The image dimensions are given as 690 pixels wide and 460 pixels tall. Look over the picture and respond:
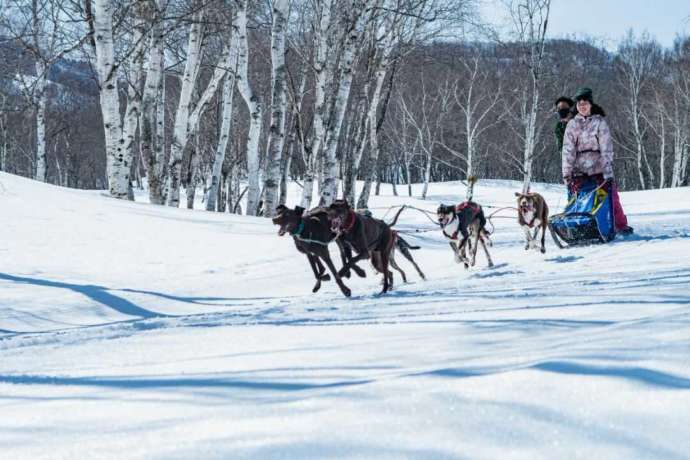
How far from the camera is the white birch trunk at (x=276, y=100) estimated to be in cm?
1157

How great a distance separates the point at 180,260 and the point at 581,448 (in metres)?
7.66

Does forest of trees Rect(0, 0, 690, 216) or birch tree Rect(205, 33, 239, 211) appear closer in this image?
forest of trees Rect(0, 0, 690, 216)

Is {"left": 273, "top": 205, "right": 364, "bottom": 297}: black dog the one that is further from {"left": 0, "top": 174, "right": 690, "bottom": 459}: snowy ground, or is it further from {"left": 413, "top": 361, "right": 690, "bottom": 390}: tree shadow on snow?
{"left": 413, "top": 361, "right": 690, "bottom": 390}: tree shadow on snow

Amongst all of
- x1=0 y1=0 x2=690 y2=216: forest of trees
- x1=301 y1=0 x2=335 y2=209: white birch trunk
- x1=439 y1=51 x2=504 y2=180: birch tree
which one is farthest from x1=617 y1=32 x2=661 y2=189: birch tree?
x1=301 y1=0 x2=335 y2=209: white birch trunk

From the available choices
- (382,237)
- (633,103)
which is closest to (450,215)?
(382,237)

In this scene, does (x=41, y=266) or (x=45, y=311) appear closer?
(x=45, y=311)

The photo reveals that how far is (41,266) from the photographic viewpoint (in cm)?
751

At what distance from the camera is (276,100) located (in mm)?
11930

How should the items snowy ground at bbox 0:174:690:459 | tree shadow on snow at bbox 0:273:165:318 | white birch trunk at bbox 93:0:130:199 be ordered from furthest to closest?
white birch trunk at bbox 93:0:130:199
tree shadow on snow at bbox 0:273:165:318
snowy ground at bbox 0:174:690:459

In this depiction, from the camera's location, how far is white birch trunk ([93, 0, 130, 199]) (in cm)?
1004

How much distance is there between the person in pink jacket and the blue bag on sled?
5.2 inches

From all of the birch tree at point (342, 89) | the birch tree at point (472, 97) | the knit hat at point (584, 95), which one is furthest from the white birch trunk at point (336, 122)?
the birch tree at point (472, 97)

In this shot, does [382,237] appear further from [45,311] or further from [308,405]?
[308,405]

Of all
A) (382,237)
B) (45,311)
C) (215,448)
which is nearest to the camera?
(215,448)
